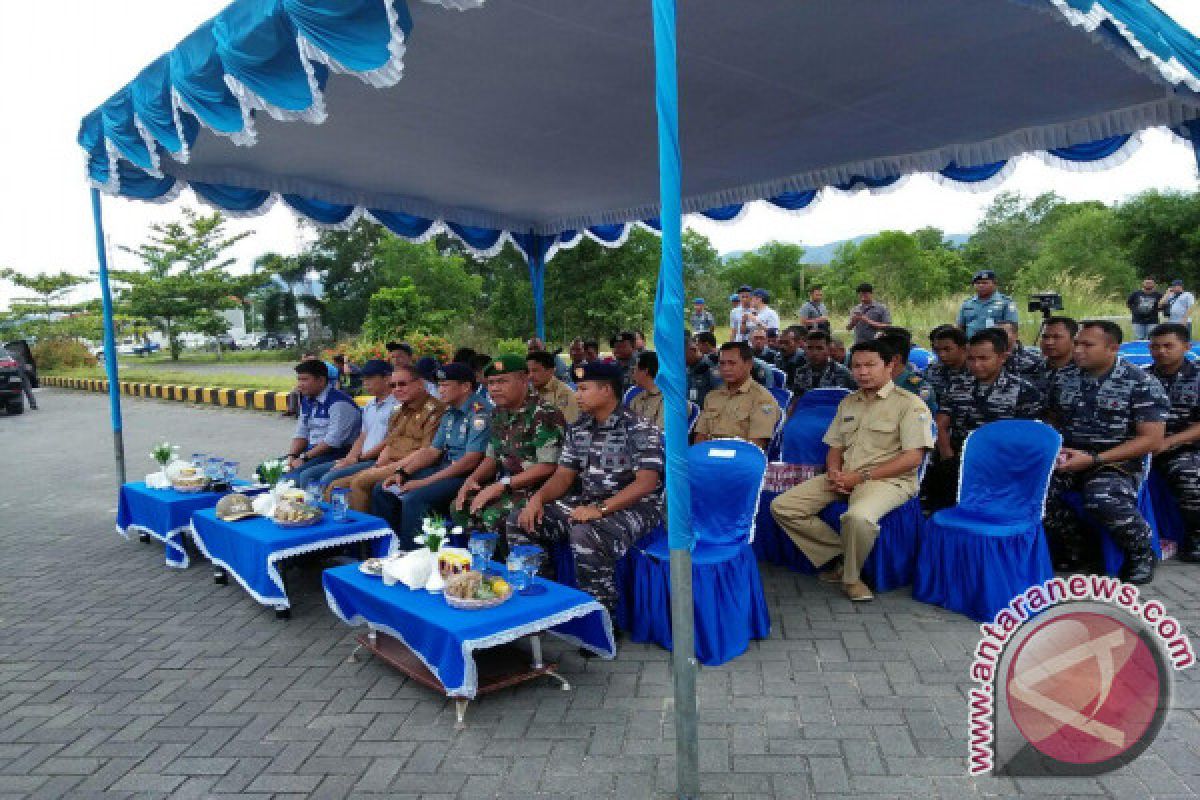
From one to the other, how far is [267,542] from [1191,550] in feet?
16.5

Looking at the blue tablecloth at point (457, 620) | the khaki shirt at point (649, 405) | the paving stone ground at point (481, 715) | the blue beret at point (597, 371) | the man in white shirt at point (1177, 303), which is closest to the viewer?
the paving stone ground at point (481, 715)

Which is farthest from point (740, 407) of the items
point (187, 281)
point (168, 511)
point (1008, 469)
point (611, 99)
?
point (187, 281)

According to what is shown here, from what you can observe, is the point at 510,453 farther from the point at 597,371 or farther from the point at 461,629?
the point at 461,629

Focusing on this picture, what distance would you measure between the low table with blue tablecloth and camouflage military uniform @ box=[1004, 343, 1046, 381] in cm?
299

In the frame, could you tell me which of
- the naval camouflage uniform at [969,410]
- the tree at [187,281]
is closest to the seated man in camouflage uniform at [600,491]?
the naval camouflage uniform at [969,410]

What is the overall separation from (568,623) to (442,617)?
2.19ft

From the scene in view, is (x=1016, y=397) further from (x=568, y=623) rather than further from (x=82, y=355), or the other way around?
(x=82, y=355)

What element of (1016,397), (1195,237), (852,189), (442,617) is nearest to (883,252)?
(1195,237)

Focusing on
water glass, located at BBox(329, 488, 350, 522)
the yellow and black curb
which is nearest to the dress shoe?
water glass, located at BBox(329, 488, 350, 522)

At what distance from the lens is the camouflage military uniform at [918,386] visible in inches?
174

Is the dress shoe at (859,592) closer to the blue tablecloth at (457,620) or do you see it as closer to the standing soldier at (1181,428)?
the blue tablecloth at (457,620)

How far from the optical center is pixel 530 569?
3184 millimetres

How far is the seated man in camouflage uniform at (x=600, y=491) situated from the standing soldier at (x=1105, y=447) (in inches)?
86.8

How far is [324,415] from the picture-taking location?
6004 mm
